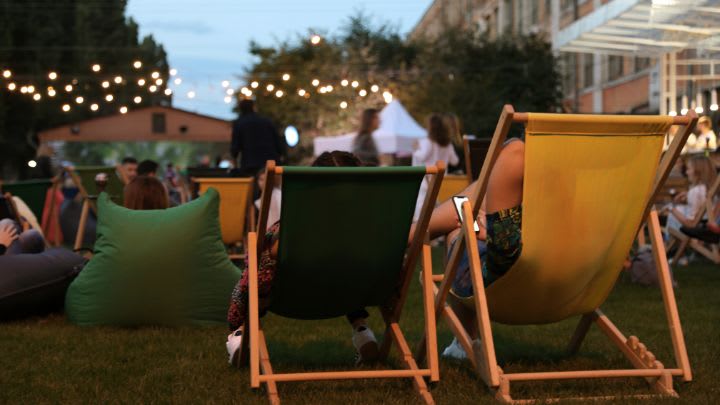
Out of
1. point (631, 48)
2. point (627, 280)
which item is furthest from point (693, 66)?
point (627, 280)

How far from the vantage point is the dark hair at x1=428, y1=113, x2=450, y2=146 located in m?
12.4

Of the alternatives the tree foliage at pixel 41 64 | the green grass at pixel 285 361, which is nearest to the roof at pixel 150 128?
the tree foliage at pixel 41 64

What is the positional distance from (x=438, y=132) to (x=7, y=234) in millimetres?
5978

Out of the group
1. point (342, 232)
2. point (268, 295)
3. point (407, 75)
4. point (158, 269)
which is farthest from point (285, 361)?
point (407, 75)

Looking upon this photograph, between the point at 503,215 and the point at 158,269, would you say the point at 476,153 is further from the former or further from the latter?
the point at 503,215

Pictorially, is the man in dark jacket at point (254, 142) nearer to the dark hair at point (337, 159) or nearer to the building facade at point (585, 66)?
the dark hair at point (337, 159)

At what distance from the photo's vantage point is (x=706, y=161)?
35.6 ft

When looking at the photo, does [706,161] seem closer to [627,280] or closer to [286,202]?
[627,280]

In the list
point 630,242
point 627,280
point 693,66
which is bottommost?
point 627,280

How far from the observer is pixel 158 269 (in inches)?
250

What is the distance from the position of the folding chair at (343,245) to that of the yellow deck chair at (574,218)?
0.22m

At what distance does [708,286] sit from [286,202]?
566cm

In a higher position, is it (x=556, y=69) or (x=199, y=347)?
(x=556, y=69)

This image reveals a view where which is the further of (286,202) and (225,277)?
(225,277)
